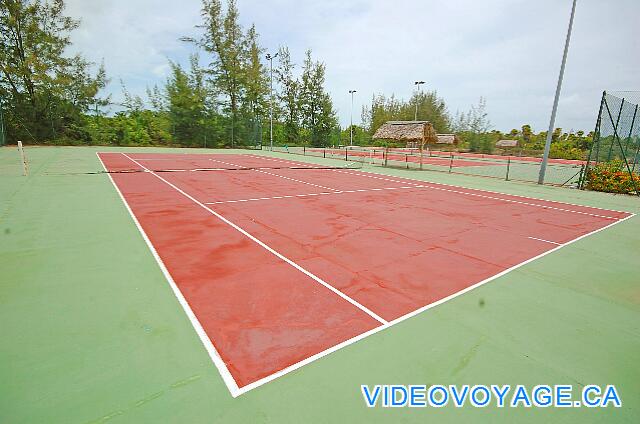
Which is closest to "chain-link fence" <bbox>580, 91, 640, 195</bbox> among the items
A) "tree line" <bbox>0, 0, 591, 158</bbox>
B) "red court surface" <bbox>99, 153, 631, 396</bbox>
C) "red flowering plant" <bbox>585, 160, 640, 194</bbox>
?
"red flowering plant" <bbox>585, 160, 640, 194</bbox>

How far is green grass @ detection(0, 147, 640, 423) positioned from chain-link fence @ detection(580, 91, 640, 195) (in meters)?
12.1

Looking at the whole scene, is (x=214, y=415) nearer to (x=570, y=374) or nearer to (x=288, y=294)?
(x=288, y=294)

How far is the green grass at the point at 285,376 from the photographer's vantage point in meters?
2.47

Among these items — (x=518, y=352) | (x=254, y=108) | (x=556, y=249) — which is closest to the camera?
(x=518, y=352)

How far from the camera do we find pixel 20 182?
36.2ft

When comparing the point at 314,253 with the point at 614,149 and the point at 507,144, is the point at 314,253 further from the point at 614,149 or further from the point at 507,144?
the point at 507,144

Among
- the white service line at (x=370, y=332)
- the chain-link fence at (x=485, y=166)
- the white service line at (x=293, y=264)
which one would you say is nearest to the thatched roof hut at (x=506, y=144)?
the chain-link fence at (x=485, y=166)

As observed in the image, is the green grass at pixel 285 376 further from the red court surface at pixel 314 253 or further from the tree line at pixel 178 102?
the tree line at pixel 178 102

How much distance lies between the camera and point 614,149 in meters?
15.9

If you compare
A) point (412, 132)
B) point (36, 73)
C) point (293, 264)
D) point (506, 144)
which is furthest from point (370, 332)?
point (506, 144)

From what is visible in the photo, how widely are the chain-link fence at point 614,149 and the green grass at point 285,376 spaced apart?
1213 centimetres

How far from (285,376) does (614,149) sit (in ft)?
65.2

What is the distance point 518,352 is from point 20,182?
14300 millimetres

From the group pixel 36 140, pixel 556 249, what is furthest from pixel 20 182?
pixel 36 140
